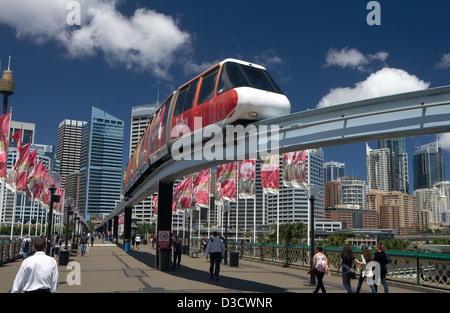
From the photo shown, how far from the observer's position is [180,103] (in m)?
17.3

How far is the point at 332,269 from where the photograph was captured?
2023 cm

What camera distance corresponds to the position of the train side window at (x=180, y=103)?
17094 millimetres

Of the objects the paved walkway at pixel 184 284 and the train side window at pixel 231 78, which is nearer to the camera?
the paved walkway at pixel 184 284

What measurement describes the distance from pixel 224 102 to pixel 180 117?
398cm

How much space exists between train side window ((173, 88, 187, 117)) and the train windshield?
3.46m

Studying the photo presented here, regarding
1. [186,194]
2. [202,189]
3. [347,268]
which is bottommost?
[347,268]

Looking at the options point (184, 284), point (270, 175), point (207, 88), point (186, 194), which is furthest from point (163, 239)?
point (186, 194)

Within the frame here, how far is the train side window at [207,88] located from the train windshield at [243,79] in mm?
542

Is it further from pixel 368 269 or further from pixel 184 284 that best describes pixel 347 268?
pixel 184 284

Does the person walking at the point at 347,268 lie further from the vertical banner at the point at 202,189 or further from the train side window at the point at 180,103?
the vertical banner at the point at 202,189

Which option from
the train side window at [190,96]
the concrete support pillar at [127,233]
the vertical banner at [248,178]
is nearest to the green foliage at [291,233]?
the concrete support pillar at [127,233]

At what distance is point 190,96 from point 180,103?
46.9 inches

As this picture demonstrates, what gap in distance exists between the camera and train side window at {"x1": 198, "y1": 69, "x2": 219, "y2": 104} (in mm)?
14508
